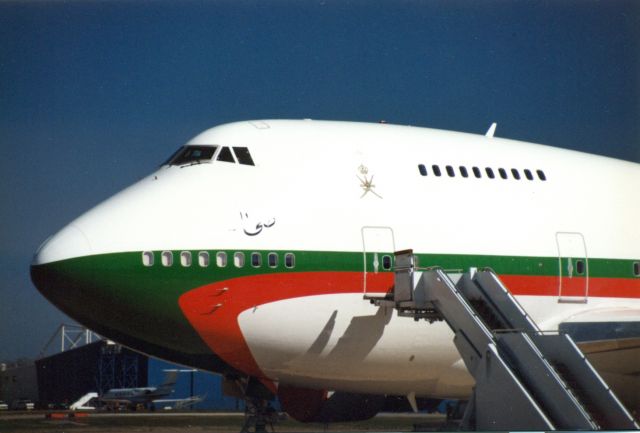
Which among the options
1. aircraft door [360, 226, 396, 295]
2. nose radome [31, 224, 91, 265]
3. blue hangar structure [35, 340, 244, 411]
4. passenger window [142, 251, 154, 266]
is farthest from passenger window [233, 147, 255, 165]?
blue hangar structure [35, 340, 244, 411]

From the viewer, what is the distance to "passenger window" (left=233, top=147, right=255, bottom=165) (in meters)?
15.6

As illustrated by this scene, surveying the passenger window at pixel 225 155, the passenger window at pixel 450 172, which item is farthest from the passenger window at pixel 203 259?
the passenger window at pixel 450 172

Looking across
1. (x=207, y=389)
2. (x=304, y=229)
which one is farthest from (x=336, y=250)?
(x=207, y=389)

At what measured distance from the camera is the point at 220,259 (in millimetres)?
14469

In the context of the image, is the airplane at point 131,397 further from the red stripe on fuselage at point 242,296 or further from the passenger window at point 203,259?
the passenger window at point 203,259

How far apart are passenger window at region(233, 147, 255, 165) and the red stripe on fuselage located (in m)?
2.02

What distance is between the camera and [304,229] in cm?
1498

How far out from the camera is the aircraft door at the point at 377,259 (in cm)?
1519

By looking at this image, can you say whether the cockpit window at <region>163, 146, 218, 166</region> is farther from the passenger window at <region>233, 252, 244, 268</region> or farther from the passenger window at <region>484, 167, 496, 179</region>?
the passenger window at <region>484, 167, 496, 179</region>

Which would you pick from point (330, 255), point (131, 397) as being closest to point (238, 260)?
point (330, 255)

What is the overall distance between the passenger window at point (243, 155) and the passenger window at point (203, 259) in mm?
1889

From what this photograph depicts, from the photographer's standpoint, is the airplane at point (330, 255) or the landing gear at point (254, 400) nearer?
the airplane at point (330, 255)

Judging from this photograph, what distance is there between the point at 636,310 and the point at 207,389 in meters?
62.7

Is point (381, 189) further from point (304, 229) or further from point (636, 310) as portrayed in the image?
point (636, 310)
